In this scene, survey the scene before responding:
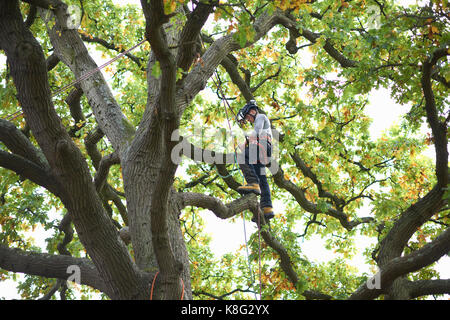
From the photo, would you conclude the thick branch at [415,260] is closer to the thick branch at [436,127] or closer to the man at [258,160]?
the thick branch at [436,127]

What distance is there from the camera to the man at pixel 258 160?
676 cm

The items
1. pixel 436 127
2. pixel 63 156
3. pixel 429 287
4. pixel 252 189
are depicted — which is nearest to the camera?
pixel 63 156

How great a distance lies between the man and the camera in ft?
22.2

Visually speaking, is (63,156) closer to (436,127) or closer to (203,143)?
(436,127)

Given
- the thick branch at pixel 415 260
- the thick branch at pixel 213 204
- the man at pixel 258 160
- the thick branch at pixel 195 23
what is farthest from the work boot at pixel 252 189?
the thick branch at pixel 195 23

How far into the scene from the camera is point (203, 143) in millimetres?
9852

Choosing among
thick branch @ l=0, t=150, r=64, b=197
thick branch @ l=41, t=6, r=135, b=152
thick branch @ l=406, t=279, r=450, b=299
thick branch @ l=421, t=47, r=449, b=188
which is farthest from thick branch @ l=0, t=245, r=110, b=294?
thick branch @ l=421, t=47, r=449, b=188

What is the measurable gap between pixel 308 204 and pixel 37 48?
249 inches

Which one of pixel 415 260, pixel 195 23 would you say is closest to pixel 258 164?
pixel 415 260

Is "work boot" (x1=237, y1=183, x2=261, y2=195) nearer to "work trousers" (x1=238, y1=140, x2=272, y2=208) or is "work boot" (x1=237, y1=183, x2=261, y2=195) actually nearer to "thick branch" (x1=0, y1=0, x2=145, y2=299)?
"work trousers" (x1=238, y1=140, x2=272, y2=208)

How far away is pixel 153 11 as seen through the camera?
10.8 feet

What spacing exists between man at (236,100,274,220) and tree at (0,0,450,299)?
258 millimetres

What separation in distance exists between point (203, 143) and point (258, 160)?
3.05 m
